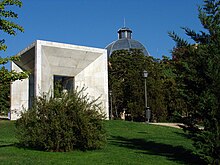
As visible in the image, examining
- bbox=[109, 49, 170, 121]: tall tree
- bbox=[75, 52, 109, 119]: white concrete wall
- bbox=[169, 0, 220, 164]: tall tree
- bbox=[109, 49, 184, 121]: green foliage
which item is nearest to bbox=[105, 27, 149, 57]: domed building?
bbox=[109, 49, 170, 121]: tall tree

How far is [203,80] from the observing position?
9.70 meters

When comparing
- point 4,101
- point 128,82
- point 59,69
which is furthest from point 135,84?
point 4,101

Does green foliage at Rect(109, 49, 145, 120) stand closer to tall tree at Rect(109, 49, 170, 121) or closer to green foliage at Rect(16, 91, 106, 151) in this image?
tall tree at Rect(109, 49, 170, 121)

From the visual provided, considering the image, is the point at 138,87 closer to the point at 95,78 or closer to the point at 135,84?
the point at 135,84

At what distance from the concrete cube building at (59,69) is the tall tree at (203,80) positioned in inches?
737

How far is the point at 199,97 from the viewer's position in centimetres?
935

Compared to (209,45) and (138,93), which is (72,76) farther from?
(209,45)

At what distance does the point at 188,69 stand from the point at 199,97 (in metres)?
1.01

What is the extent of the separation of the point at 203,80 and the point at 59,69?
2285 cm

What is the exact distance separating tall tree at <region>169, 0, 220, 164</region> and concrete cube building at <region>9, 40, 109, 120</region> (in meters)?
18.7

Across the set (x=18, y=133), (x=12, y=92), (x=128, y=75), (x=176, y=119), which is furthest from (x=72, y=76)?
(x=176, y=119)

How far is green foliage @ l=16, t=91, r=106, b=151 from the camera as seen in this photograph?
11.4 metres

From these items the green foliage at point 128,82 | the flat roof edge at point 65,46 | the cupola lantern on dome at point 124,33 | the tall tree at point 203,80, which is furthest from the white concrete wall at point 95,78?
the cupola lantern on dome at point 124,33

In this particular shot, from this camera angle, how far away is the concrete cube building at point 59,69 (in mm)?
29203
